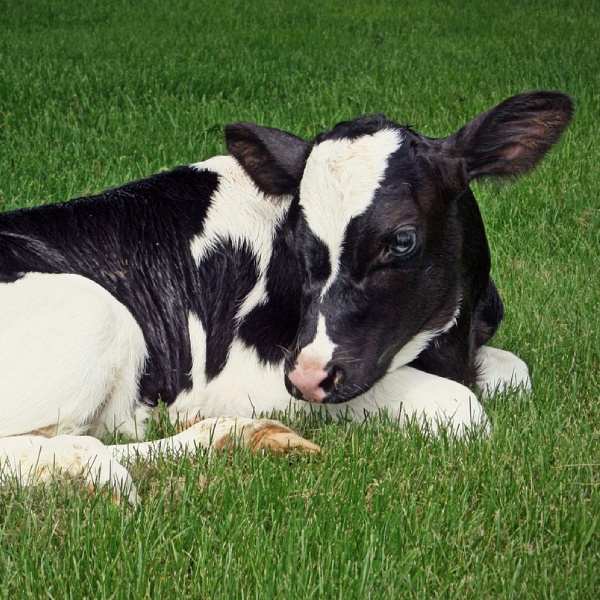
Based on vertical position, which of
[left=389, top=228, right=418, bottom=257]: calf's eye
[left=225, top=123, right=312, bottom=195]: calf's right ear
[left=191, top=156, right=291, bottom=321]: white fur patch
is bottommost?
[left=191, top=156, right=291, bottom=321]: white fur patch

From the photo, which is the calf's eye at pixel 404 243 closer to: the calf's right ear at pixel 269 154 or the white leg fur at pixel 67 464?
the calf's right ear at pixel 269 154

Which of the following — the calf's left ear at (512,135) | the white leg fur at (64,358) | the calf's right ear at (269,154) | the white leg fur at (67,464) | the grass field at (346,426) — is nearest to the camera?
the grass field at (346,426)

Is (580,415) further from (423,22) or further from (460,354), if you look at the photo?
(423,22)

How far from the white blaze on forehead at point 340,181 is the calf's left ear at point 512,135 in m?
0.32

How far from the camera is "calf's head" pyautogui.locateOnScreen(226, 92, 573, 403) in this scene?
4.03 meters

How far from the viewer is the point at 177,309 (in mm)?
4629

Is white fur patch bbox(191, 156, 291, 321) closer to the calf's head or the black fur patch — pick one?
the black fur patch

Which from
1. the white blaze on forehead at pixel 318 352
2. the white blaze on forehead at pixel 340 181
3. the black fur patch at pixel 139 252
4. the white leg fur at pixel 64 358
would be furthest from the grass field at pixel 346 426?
the black fur patch at pixel 139 252

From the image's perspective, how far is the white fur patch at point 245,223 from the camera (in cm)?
466

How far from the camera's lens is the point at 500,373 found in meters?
4.75

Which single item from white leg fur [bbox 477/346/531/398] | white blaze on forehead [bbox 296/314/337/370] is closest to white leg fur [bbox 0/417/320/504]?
white blaze on forehead [bbox 296/314/337/370]

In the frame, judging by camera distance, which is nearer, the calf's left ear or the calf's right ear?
the calf's left ear

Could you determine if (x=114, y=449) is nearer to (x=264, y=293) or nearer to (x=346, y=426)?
(x=346, y=426)

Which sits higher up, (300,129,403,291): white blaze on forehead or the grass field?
(300,129,403,291): white blaze on forehead
